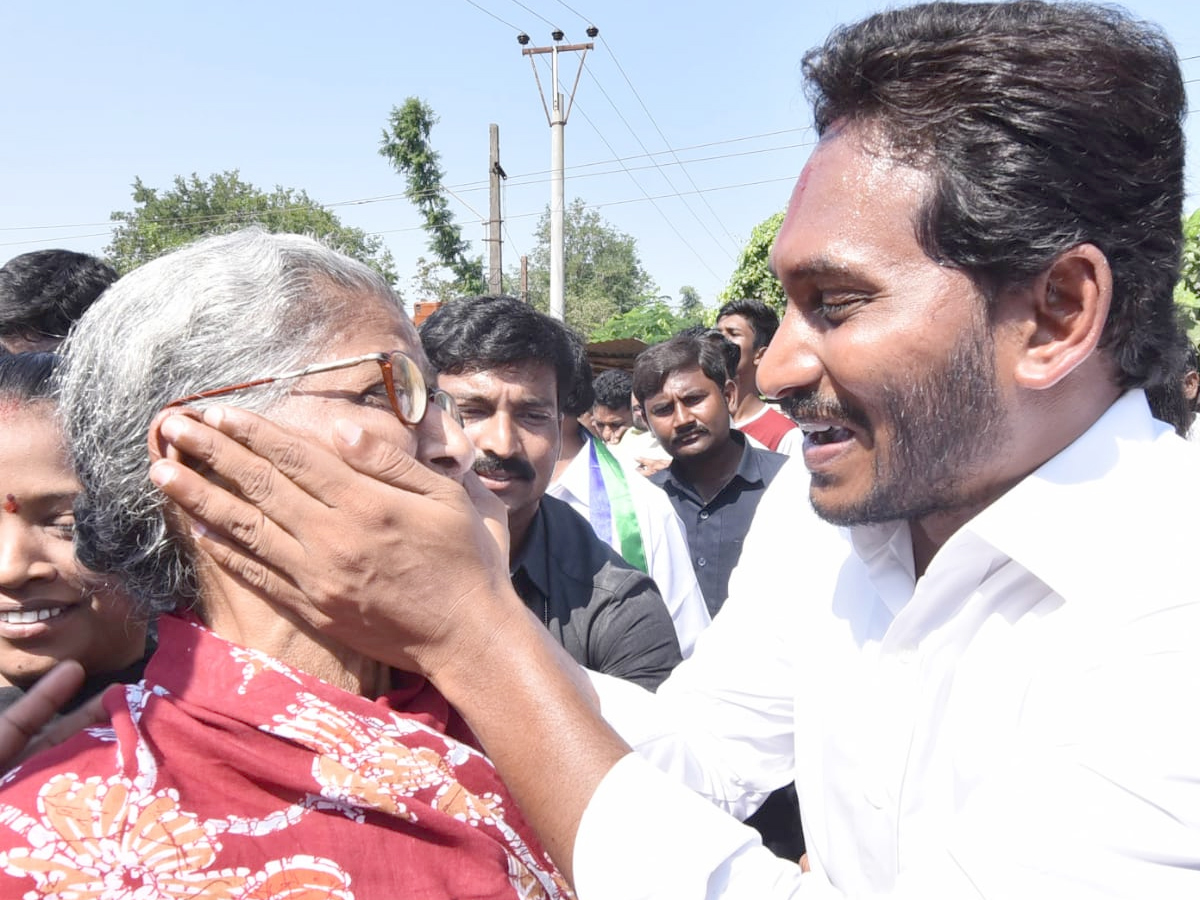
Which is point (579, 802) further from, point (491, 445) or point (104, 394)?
point (491, 445)

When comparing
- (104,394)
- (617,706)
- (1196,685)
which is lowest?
(617,706)

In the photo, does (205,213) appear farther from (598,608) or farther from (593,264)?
(598,608)

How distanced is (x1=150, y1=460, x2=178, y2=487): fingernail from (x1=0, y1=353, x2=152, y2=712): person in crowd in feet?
2.70

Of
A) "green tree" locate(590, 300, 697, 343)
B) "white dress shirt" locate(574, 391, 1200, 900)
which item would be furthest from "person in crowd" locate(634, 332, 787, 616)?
"green tree" locate(590, 300, 697, 343)

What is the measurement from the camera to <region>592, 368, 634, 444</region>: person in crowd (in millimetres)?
10492

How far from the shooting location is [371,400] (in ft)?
5.74

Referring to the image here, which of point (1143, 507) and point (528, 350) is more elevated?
point (1143, 507)

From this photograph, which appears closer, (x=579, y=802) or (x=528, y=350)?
(x=579, y=802)

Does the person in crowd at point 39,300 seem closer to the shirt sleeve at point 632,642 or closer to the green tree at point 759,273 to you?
the shirt sleeve at point 632,642

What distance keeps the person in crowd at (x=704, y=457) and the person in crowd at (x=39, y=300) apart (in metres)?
3.17

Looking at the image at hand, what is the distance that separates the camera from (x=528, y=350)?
358 centimetres

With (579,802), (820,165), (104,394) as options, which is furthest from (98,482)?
(820,165)

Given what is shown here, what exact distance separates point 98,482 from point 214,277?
42 cm

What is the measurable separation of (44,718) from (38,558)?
517mm
